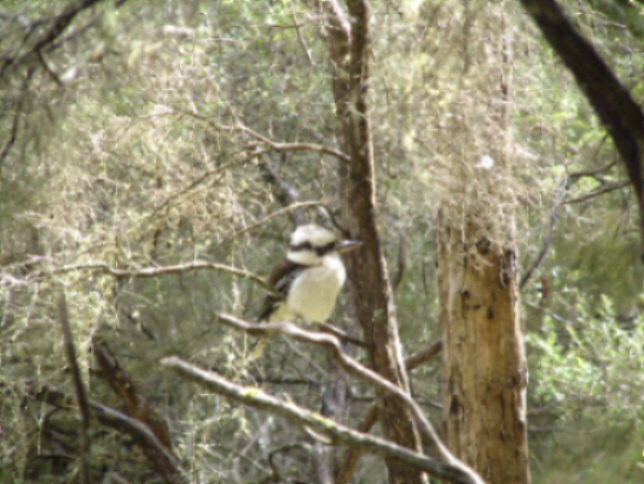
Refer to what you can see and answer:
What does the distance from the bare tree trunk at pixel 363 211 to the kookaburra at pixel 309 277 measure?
0.22ft

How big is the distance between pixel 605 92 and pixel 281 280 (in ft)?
4.96

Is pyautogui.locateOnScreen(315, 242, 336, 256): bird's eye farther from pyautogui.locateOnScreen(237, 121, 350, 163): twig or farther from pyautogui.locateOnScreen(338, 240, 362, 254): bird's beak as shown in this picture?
pyautogui.locateOnScreen(237, 121, 350, 163): twig

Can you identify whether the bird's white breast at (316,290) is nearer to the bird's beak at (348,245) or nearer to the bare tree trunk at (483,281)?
the bird's beak at (348,245)

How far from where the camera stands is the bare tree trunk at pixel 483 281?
64.5 inches

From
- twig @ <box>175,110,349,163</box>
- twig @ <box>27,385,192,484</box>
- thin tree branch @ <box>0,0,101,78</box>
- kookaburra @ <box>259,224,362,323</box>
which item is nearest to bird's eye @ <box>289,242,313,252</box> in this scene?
kookaburra @ <box>259,224,362,323</box>

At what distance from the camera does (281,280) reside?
194cm

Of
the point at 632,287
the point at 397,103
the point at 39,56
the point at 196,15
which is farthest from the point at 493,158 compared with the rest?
the point at 39,56

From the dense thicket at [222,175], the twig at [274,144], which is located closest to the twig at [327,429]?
the dense thicket at [222,175]

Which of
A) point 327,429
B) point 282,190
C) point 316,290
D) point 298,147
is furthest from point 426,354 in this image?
point 327,429

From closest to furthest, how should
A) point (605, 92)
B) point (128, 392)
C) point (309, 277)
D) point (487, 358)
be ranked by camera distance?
point (605, 92)
point (487, 358)
point (309, 277)
point (128, 392)

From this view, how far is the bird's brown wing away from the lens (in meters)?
1.93

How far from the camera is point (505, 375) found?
1739mm

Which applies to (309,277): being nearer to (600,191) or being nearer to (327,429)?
(600,191)

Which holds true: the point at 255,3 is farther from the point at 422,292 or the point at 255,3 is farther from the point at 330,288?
the point at 422,292
